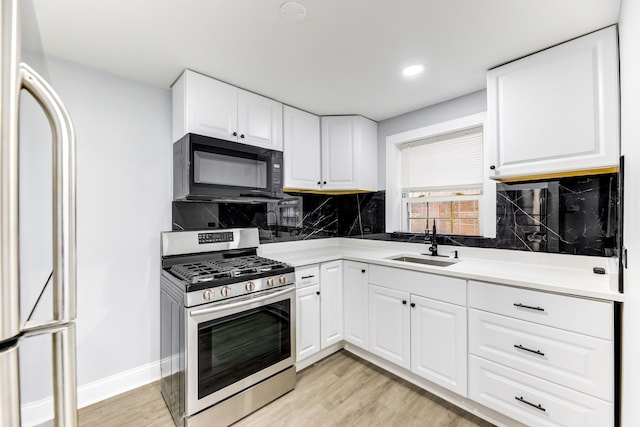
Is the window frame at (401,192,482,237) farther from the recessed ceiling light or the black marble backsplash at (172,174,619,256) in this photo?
the recessed ceiling light

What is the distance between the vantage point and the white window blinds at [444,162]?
255cm

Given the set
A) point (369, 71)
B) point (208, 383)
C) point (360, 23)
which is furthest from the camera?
point (369, 71)

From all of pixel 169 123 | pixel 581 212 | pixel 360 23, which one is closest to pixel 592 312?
pixel 581 212

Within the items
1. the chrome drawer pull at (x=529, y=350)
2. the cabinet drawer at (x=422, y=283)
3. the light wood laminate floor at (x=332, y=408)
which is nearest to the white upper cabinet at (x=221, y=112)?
the cabinet drawer at (x=422, y=283)

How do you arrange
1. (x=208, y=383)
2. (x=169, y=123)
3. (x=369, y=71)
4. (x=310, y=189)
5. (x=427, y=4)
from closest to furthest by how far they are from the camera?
(x=427, y=4)
(x=208, y=383)
(x=369, y=71)
(x=169, y=123)
(x=310, y=189)

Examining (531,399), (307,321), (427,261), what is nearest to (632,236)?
(531,399)

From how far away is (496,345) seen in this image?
1.76 metres

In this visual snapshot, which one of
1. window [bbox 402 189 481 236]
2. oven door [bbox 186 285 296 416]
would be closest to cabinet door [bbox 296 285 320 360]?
oven door [bbox 186 285 296 416]

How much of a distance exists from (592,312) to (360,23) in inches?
75.2

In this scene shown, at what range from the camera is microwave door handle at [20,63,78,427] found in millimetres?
519

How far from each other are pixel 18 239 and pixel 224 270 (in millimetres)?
1530

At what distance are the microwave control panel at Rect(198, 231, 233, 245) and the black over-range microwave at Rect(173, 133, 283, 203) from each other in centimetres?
34

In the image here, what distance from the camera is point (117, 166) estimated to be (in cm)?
212

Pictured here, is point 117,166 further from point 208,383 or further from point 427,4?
point 427,4
